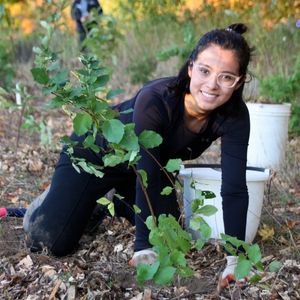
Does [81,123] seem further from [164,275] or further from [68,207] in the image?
[68,207]

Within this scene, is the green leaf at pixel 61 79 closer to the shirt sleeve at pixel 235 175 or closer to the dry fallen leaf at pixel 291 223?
the shirt sleeve at pixel 235 175

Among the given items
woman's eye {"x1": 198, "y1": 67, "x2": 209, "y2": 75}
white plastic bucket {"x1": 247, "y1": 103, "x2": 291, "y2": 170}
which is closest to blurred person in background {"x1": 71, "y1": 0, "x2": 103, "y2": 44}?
white plastic bucket {"x1": 247, "y1": 103, "x2": 291, "y2": 170}

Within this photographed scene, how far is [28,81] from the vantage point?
7199 millimetres

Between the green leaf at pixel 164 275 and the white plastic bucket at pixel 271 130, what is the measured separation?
8.27ft

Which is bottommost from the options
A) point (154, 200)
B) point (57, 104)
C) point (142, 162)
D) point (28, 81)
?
point (28, 81)

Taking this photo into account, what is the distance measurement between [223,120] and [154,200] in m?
0.42

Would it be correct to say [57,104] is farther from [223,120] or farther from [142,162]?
[223,120]

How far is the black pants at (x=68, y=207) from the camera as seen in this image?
2.71m

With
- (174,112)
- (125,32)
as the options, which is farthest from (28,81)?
(174,112)

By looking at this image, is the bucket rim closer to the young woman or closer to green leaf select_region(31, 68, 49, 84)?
the young woman

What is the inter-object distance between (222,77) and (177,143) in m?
0.43

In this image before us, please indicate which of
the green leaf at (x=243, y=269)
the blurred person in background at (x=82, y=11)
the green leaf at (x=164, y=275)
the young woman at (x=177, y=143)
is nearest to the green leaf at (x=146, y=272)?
the green leaf at (x=164, y=275)

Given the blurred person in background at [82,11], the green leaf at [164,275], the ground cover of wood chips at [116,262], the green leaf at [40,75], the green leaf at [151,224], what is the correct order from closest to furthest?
the green leaf at [40,75] < the green leaf at [164,275] < the green leaf at [151,224] < the ground cover of wood chips at [116,262] < the blurred person in background at [82,11]

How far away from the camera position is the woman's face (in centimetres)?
223
